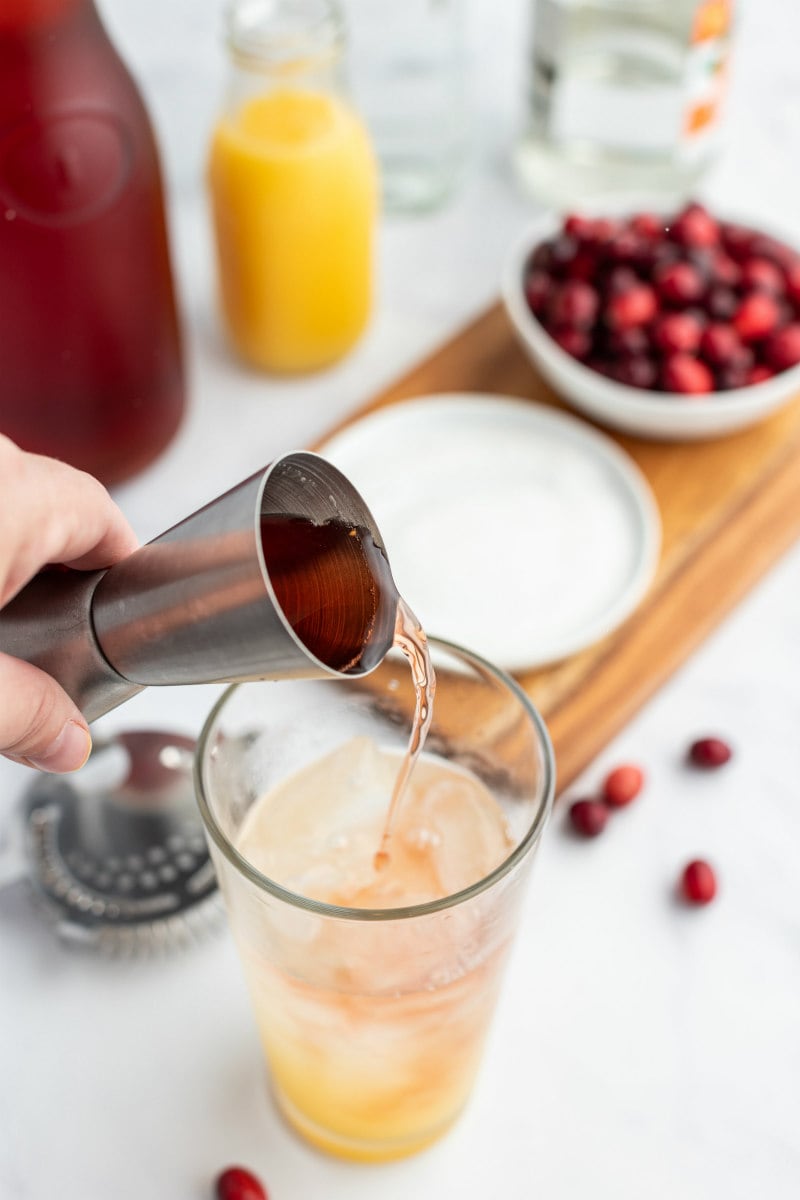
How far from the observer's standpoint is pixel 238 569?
1.63ft

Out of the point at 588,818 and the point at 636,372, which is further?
the point at 636,372

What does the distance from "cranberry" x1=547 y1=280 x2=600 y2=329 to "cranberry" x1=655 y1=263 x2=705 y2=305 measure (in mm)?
61

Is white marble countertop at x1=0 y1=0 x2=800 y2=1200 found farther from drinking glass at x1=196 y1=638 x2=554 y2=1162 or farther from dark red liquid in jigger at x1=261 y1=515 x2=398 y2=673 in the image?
dark red liquid in jigger at x1=261 y1=515 x2=398 y2=673

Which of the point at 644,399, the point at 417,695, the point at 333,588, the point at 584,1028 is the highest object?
the point at 333,588

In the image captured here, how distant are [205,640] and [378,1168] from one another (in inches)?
17.2

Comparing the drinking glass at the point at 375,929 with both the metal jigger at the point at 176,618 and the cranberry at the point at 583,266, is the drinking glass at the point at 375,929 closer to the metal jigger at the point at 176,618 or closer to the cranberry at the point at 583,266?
the metal jigger at the point at 176,618

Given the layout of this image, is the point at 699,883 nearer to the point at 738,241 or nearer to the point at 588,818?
the point at 588,818

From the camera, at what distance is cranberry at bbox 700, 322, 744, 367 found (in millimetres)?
1190

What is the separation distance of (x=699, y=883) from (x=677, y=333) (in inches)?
19.9

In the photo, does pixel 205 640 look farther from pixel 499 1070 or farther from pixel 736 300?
pixel 736 300

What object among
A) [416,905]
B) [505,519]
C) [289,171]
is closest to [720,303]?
[505,519]

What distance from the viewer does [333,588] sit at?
0.61 m

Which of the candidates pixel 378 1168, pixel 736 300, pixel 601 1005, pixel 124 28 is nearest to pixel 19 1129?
pixel 378 1168

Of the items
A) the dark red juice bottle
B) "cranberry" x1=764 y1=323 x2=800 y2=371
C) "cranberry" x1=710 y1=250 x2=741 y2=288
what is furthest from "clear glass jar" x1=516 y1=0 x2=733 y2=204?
the dark red juice bottle
